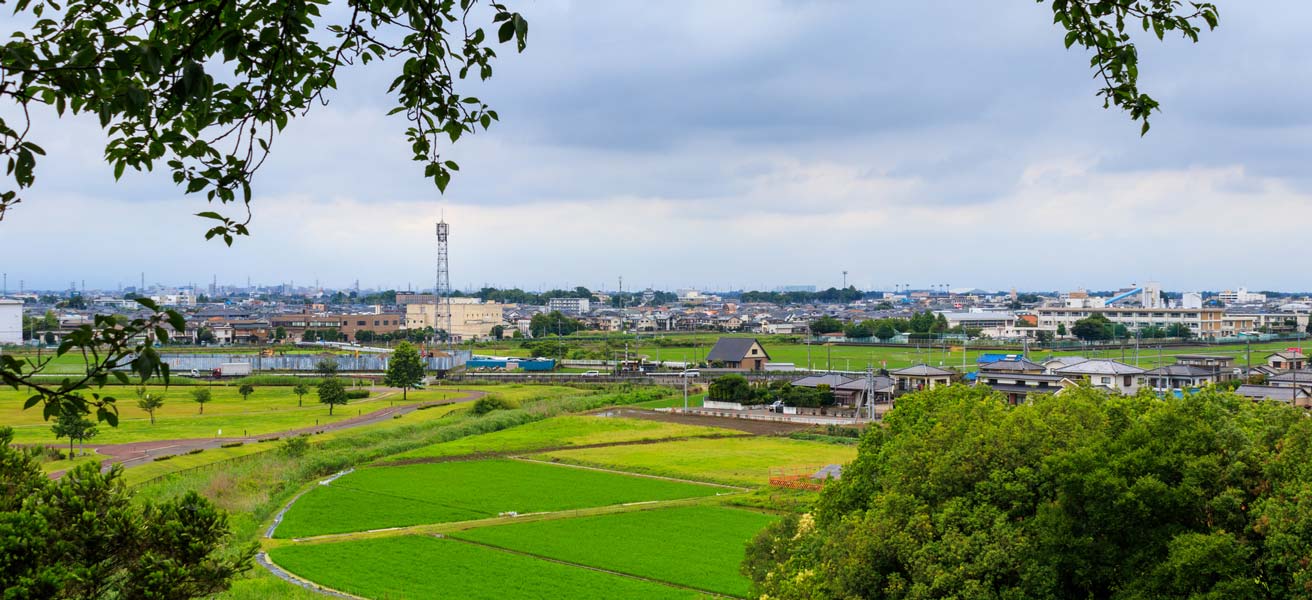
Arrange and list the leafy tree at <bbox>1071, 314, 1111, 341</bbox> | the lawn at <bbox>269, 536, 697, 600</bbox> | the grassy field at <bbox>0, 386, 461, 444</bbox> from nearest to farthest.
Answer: the lawn at <bbox>269, 536, 697, 600</bbox>, the grassy field at <bbox>0, 386, 461, 444</bbox>, the leafy tree at <bbox>1071, 314, 1111, 341</bbox>

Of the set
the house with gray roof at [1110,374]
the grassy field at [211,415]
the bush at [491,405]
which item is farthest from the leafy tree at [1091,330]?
the bush at [491,405]

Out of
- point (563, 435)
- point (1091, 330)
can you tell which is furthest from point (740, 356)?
point (1091, 330)

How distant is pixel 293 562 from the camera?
21.1 metres

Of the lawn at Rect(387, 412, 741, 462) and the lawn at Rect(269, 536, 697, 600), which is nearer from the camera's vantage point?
the lawn at Rect(269, 536, 697, 600)

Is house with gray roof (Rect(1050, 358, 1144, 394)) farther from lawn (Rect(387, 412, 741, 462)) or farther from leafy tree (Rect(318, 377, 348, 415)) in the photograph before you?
leafy tree (Rect(318, 377, 348, 415))

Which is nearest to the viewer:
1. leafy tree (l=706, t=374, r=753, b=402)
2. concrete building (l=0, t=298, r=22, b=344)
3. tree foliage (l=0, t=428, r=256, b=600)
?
tree foliage (l=0, t=428, r=256, b=600)

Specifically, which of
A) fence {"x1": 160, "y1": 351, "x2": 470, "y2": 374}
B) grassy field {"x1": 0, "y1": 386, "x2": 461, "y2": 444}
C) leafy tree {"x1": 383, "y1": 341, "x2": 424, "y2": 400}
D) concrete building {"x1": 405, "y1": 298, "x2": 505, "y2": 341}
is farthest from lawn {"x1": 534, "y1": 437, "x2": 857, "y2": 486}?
concrete building {"x1": 405, "y1": 298, "x2": 505, "y2": 341}

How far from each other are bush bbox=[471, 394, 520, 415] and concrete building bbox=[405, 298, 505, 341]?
204ft

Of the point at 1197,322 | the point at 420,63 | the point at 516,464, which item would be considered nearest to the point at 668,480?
the point at 516,464

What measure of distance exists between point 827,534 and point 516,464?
70.4ft

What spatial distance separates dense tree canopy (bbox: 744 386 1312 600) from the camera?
11.9 metres

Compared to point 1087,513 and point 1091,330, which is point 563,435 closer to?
point 1087,513

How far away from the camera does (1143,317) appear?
104m

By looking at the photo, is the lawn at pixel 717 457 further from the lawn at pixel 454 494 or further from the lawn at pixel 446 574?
the lawn at pixel 446 574
